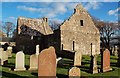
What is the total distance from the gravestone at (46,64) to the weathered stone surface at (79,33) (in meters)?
20.0

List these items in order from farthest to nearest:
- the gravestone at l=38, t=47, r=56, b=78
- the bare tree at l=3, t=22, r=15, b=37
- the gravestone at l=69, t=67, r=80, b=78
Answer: the bare tree at l=3, t=22, r=15, b=37
the gravestone at l=69, t=67, r=80, b=78
the gravestone at l=38, t=47, r=56, b=78

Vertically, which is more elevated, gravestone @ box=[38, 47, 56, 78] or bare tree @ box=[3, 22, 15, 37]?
bare tree @ box=[3, 22, 15, 37]

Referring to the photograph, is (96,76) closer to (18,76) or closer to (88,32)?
(18,76)

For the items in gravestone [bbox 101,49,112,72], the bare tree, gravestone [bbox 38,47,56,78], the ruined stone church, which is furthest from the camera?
the bare tree

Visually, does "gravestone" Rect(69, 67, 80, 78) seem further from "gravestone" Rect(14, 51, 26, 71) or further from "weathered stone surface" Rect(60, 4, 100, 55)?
"weathered stone surface" Rect(60, 4, 100, 55)

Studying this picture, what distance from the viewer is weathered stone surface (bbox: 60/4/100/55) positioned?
31328 millimetres

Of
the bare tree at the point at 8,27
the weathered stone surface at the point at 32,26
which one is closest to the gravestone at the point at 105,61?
the weathered stone surface at the point at 32,26

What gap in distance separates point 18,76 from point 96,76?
453cm

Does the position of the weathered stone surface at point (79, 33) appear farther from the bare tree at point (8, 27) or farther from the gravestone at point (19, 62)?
the bare tree at point (8, 27)

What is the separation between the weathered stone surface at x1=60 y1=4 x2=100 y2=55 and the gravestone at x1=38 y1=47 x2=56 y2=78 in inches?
786

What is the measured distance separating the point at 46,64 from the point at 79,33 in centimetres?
2270

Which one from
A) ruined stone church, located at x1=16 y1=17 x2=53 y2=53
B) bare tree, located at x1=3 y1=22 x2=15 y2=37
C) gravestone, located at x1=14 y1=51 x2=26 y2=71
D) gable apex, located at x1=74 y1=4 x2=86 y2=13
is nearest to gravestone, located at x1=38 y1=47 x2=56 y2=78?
gravestone, located at x1=14 y1=51 x2=26 y2=71

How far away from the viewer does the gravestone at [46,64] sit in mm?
10336

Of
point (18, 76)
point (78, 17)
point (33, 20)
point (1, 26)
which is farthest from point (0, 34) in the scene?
point (18, 76)
